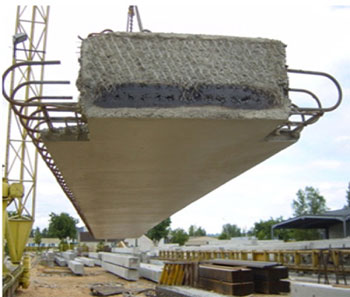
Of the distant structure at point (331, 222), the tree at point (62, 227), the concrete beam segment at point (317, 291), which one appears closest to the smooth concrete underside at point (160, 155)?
the concrete beam segment at point (317, 291)

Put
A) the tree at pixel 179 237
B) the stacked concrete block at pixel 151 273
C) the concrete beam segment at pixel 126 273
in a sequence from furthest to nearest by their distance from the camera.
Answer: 1. the tree at pixel 179 237
2. the concrete beam segment at pixel 126 273
3. the stacked concrete block at pixel 151 273

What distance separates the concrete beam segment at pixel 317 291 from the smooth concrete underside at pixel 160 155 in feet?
14.4

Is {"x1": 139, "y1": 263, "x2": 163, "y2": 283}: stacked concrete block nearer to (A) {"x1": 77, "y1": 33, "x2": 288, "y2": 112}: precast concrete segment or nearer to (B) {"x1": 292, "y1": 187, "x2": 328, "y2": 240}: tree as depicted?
(A) {"x1": 77, "y1": 33, "x2": 288, "y2": 112}: precast concrete segment

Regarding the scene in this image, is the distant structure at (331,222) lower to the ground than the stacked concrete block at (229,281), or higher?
higher

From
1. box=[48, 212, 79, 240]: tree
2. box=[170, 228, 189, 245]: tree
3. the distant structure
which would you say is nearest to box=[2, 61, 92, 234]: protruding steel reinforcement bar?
the distant structure

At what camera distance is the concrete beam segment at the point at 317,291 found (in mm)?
7208

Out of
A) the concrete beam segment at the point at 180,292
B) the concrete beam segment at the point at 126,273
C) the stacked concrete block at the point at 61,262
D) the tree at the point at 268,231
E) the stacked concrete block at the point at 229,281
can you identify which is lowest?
the stacked concrete block at the point at 61,262

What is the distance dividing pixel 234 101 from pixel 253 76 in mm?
173

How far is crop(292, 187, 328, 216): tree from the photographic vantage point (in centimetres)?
5541

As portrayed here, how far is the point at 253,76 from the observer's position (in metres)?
2.04

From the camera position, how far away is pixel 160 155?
278cm

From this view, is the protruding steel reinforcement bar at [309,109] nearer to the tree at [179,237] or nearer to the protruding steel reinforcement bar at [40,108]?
the protruding steel reinforcement bar at [40,108]

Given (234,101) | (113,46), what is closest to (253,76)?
(234,101)

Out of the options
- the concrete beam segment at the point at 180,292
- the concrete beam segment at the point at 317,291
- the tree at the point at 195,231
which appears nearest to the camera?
the concrete beam segment at the point at 317,291
